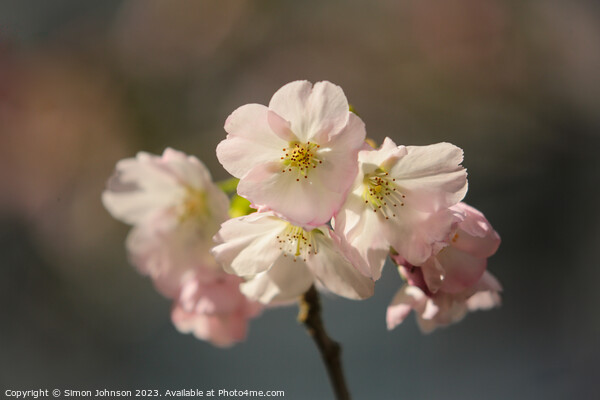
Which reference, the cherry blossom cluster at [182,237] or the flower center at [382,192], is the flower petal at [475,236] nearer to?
the flower center at [382,192]

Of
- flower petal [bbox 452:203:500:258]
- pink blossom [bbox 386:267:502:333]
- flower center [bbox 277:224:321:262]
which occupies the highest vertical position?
flower center [bbox 277:224:321:262]

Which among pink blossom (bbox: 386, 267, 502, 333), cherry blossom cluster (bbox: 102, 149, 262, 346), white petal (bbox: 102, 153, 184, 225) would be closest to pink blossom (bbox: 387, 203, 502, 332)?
pink blossom (bbox: 386, 267, 502, 333)

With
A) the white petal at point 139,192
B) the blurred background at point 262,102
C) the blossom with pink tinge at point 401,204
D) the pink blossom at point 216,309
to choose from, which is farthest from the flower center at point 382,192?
the blurred background at point 262,102

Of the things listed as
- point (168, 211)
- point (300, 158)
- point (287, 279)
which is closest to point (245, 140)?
point (300, 158)

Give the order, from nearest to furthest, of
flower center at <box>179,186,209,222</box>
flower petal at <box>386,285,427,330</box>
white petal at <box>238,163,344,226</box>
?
white petal at <box>238,163,344,226</box>
flower petal at <box>386,285,427,330</box>
flower center at <box>179,186,209,222</box>

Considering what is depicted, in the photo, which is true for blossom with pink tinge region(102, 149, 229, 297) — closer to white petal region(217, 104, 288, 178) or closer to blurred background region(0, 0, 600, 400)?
white petal region(217, 104, 288, 178)

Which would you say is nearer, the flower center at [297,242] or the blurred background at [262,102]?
the flower center at [297,242]
